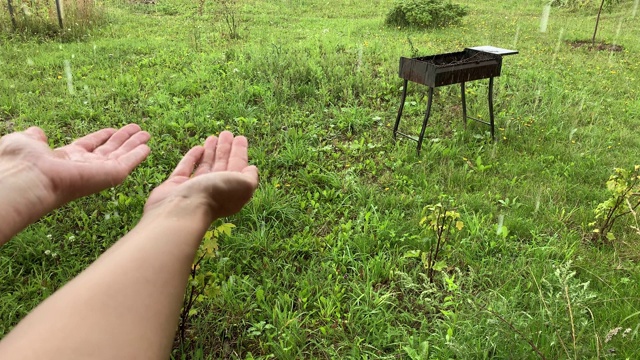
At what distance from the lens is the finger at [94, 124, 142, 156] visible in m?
2.64

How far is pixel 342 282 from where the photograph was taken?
2.95m

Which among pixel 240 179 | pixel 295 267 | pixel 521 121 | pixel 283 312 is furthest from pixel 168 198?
pixel 521 121

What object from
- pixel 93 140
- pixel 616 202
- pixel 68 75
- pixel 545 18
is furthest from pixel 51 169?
pixel 545 18

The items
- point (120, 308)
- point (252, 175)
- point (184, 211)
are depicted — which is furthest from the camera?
point (252, 175)

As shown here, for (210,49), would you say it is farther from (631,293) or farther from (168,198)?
(631,293)

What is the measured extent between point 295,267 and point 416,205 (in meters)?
1.28

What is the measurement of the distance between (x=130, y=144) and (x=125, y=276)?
1.54m

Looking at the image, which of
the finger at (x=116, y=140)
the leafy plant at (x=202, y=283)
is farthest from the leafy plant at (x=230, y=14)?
the leafy plant at (x=202, y=283)

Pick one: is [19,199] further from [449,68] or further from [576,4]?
[576,4]

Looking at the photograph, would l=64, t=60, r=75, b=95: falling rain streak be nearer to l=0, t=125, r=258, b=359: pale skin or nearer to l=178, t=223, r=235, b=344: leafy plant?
l=0, t=125, r=258, b=359: pale skin

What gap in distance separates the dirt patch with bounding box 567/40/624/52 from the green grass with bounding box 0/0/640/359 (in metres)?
0.57

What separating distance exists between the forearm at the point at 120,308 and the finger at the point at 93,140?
122cm

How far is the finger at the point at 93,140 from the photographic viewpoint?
262 centimetres

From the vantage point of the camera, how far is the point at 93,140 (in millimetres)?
2695
